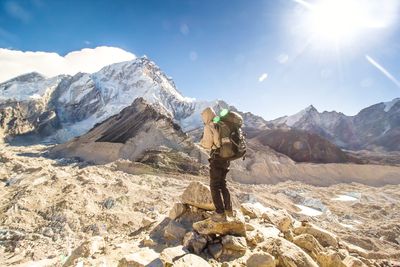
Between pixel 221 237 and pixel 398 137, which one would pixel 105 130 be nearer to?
pixel 221 237

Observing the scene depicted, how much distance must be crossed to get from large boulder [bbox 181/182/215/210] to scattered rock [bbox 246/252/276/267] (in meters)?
1.34

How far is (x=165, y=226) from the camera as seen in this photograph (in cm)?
451

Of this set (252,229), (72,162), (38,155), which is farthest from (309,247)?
(38,155)

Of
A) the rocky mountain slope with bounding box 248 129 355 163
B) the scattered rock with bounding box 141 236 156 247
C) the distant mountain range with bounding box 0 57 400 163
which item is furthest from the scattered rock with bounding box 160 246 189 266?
the rocky mountain slope with bounding box 248 129 355 163

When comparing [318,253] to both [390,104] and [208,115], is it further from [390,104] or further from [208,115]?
[390,104]

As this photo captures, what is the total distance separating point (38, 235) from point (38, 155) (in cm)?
2219

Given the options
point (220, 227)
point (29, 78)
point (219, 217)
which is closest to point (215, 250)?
point (220, 227)

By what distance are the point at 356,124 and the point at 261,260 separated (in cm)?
8682

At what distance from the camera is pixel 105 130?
3303 cm

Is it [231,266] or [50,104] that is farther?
[50,104]

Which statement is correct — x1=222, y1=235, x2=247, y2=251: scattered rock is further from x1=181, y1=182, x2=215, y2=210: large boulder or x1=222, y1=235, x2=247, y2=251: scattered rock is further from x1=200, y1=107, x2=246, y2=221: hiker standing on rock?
x1=181, y1=182, x2=215, y2=210: large boulder

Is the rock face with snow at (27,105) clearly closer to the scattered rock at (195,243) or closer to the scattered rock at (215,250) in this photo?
the scattered rock at (195,243)

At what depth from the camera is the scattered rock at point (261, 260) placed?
9.82 feet

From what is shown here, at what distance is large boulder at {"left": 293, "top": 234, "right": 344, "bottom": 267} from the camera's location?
3.55 meters
